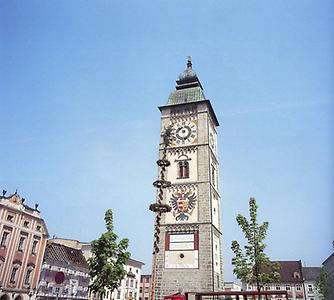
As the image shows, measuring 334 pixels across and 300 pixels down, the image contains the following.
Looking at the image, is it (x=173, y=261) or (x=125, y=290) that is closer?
(x=173, y=261)

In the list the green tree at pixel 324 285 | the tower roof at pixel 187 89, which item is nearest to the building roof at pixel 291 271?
the green tree at pixel 324 285

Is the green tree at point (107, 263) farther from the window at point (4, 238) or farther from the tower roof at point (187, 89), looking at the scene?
the tower roof at point (187, 89)

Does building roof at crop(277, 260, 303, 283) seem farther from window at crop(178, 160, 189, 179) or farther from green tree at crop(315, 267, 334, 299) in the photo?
window at crop(178, 160, 189, 179)

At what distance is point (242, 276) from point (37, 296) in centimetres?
2662

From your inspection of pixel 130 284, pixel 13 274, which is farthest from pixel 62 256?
pixel 130 284

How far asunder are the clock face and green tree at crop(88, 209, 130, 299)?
13.6m

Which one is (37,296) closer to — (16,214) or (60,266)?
(60,266)

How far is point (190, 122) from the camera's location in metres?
38.7

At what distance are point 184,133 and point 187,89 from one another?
276 inches

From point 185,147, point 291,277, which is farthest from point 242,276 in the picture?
point 291,277

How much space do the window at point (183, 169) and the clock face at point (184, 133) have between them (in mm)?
2482

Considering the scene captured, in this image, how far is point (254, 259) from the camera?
2611 centimetres

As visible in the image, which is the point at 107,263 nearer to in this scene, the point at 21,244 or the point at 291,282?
the point at 21,244

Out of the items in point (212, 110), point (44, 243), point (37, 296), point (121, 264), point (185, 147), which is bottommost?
point (37, 296)
